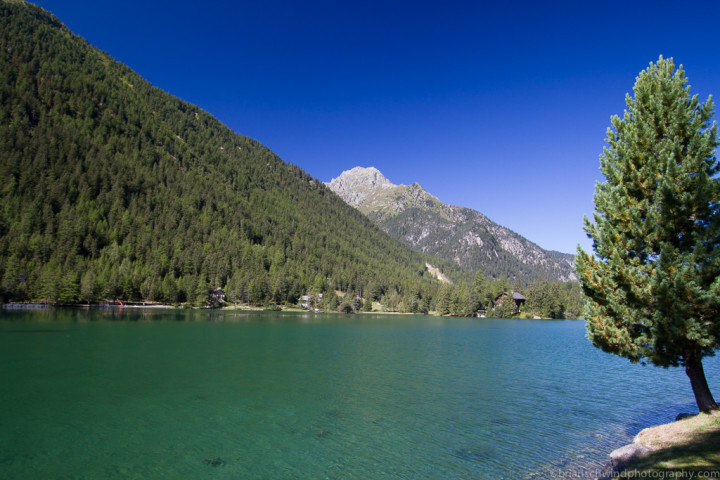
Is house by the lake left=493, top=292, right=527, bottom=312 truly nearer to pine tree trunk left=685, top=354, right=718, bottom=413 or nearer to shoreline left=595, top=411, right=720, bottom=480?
pine tree trunk left=685, top=354, right=718, bottom=413

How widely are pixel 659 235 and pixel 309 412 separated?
70.9ft

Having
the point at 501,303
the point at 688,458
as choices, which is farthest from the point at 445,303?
the point at 688,458

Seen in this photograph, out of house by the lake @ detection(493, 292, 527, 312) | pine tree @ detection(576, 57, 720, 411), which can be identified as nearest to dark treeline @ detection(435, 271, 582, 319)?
house by the lake @ detection(493, 292, 527, 312)

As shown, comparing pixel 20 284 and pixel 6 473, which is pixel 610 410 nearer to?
pixel 6 473

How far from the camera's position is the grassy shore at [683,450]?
36.7ft

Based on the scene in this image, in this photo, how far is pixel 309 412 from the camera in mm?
24359

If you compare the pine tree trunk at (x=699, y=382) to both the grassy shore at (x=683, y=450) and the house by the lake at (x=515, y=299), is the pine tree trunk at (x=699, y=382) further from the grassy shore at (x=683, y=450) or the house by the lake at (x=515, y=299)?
the house by the lake at (x=515, y=299)

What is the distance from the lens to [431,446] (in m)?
19.1

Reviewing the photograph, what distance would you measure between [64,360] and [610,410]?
162ft

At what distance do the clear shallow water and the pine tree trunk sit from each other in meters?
4.92

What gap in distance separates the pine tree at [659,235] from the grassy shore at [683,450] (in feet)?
5.34

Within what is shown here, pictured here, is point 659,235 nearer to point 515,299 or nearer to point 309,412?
Answer: point 309,412

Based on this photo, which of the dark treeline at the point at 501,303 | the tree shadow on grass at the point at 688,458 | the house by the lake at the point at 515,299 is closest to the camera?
the tree shadow on grass at the point at 688,458

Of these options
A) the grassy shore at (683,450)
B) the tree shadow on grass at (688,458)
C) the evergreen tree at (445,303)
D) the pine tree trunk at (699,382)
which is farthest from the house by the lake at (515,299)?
the tree shadow on grass at (688,458)
